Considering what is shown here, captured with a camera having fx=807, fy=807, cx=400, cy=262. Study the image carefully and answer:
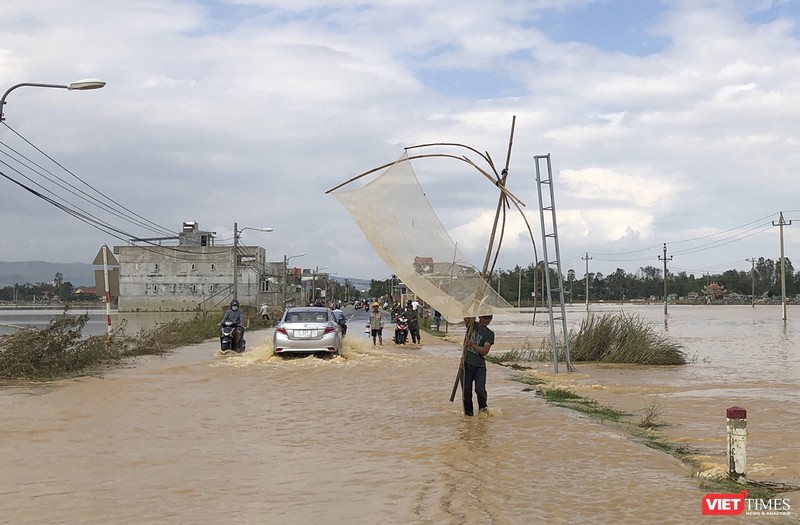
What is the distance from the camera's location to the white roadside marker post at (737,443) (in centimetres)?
732

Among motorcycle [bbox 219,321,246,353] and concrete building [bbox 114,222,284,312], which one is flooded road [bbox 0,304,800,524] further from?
concrete building [bbox 114,222,284,312]

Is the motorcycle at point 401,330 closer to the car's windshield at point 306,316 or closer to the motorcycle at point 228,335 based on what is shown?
the motorcycle at point 228,335

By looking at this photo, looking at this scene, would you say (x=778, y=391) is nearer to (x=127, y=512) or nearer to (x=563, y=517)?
(x=563, y=517)

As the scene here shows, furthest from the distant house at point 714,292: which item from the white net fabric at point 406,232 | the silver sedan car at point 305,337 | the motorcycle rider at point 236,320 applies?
the white net fabric at point 406,232

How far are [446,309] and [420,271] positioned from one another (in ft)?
2.15

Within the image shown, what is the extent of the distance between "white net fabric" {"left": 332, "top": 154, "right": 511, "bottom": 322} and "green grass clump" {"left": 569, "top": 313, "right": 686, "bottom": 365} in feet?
42.3

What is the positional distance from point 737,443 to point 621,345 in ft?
51.2

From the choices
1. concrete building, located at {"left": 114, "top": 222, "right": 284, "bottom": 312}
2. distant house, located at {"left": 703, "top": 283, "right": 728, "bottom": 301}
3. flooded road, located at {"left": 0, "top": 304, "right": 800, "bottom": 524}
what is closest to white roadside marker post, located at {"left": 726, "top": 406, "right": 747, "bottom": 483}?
flooded road, located at {"left": 0, "top": 304, "right": 800, "bottom": 524}

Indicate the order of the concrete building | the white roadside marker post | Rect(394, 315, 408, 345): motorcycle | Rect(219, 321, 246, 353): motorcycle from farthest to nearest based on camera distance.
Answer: the concrete building
Rect(394, 315, 408, 345): motorcycle
Rect(219, 321, 246, 353): motorcycle
the white roadside marker post

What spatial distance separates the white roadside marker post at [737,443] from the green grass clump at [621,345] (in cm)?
1537

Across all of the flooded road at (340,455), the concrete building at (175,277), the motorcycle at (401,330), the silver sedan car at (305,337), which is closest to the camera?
the flooded road at (340,455)

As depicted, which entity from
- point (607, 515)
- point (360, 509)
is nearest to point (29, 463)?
point (360, 509)

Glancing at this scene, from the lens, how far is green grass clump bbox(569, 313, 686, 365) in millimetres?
22656

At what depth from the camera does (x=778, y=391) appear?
16.0 meters
